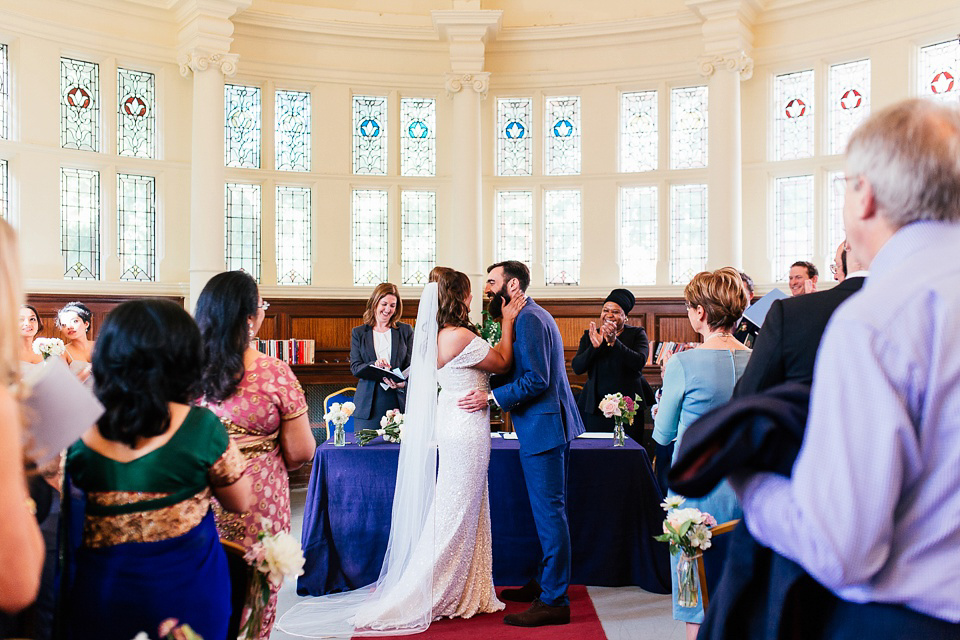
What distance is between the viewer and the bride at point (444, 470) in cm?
447

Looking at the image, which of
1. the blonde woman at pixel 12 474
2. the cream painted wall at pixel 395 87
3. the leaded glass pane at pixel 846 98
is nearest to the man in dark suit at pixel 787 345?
the blonde woman at pixel 12 474

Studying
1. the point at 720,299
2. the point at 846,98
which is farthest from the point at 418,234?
the point at 720,299

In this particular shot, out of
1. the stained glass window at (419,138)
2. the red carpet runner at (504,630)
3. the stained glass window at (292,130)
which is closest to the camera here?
the red carpet runner at (504,630)

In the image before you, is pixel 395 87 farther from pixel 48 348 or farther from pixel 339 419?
pixel 339 419

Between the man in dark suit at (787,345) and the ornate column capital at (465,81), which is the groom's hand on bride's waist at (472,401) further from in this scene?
the ornate column capital at (465,81)

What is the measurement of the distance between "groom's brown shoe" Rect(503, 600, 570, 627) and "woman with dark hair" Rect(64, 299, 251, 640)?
2568mm

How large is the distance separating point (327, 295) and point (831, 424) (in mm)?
8902

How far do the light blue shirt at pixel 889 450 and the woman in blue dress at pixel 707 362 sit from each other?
6.71 feet

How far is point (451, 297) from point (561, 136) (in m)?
6.19

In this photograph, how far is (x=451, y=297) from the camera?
4.48 metres

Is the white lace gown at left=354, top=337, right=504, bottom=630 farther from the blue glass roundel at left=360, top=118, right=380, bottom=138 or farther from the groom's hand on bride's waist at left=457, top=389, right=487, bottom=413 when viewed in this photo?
the blue glass roundel at left=360, top=118, right=380, bottom=138

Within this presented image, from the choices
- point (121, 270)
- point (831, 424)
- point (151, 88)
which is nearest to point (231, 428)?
point (831, 424)

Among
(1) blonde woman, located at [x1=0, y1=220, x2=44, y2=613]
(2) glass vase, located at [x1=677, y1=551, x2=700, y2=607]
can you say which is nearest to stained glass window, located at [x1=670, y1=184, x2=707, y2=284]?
(2) glass vase, located at [x1=677, y1=551, x2=700, y2=607]

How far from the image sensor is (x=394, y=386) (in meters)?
6.19
